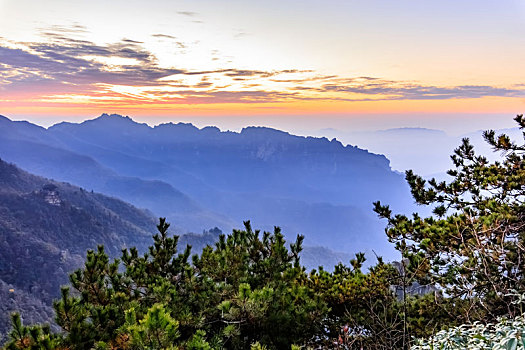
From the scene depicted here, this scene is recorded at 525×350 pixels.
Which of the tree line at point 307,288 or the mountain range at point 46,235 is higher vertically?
the tree line at point 307,288

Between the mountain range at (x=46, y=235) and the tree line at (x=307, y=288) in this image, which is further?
the mountain range at (x=46, y=235)

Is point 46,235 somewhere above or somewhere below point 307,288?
below

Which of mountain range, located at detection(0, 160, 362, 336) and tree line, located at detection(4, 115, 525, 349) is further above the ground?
tree line, located at detection(4, 115, 525, 349)

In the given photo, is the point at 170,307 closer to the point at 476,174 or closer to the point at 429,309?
the point at 429,309

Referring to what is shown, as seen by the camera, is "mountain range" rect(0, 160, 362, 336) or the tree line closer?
the tree line

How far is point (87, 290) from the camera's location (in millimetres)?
5453

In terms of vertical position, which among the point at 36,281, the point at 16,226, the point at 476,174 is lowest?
the point at 36,281

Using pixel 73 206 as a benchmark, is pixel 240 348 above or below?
above

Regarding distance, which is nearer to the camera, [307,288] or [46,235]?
[307,288]

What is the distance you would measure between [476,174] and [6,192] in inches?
7486

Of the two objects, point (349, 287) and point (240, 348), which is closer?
point (240, 348)

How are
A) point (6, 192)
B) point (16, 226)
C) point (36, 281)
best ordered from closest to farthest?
1. point (36, 281)
2. point (16, 226)
3. point (6, 192)

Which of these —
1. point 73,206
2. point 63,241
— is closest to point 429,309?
point 63,241

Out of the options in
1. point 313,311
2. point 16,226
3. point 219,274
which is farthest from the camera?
point 16,226
